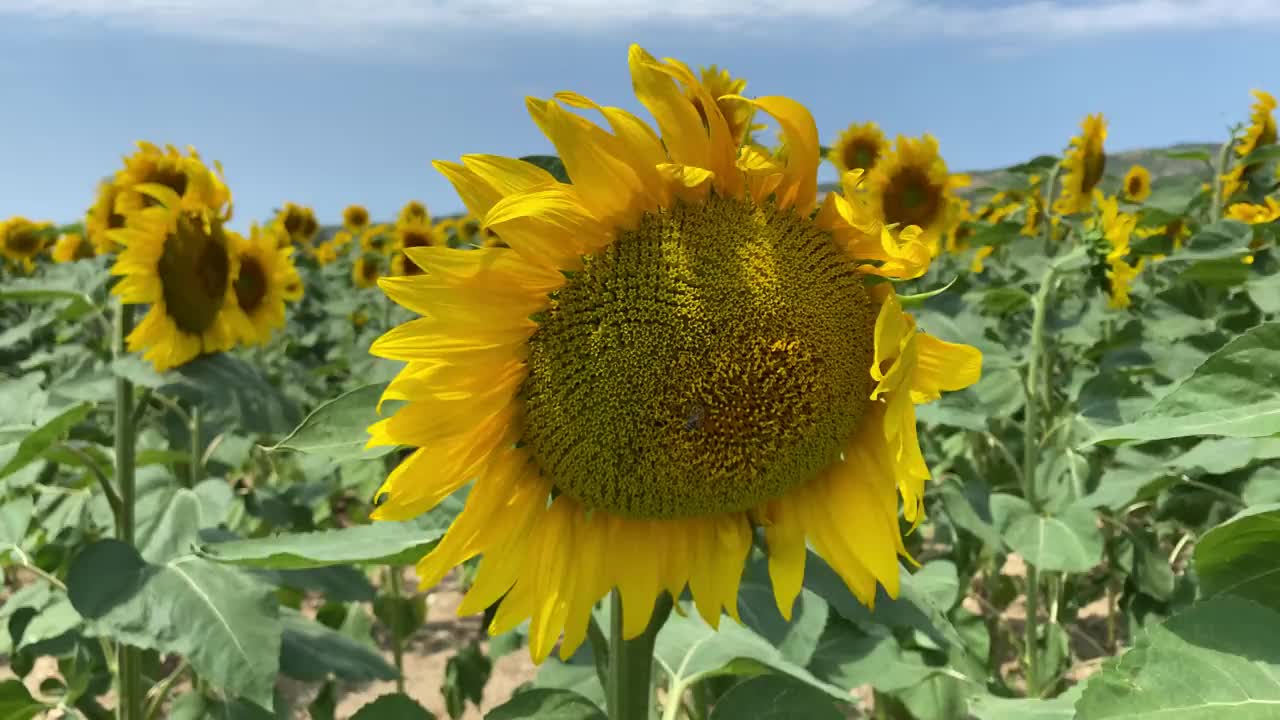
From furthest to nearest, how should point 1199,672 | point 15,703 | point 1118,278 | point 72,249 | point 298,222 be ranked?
point 298,222
point 72,249
point 1118,278
point 15,703
point 1199,672

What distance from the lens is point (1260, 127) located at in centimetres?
489

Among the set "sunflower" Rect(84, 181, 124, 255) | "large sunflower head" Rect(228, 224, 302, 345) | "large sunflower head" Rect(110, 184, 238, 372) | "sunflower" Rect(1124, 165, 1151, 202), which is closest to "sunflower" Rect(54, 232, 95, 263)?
"sunflower" Rect(84, 181, 124, 255)

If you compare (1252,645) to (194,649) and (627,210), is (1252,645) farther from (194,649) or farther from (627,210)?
(194,649)

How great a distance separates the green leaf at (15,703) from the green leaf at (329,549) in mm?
1303

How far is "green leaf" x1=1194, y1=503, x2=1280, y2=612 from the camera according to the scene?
99 centimetres

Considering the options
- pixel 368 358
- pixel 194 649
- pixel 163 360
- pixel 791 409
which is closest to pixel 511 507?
pixel 791 409

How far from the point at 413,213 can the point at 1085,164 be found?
5.80 m

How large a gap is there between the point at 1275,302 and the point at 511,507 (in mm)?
1974

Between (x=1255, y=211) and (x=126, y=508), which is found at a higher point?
(x=126, y=508)

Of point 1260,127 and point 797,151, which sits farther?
point 1260,127

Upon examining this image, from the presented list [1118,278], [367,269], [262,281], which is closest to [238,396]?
[262,281]

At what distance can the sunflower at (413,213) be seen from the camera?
8727 millimetres

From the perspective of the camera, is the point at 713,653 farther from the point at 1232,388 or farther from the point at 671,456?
the point at 1232,388

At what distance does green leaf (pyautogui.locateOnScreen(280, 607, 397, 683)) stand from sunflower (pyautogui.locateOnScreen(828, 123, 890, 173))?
3819mm
